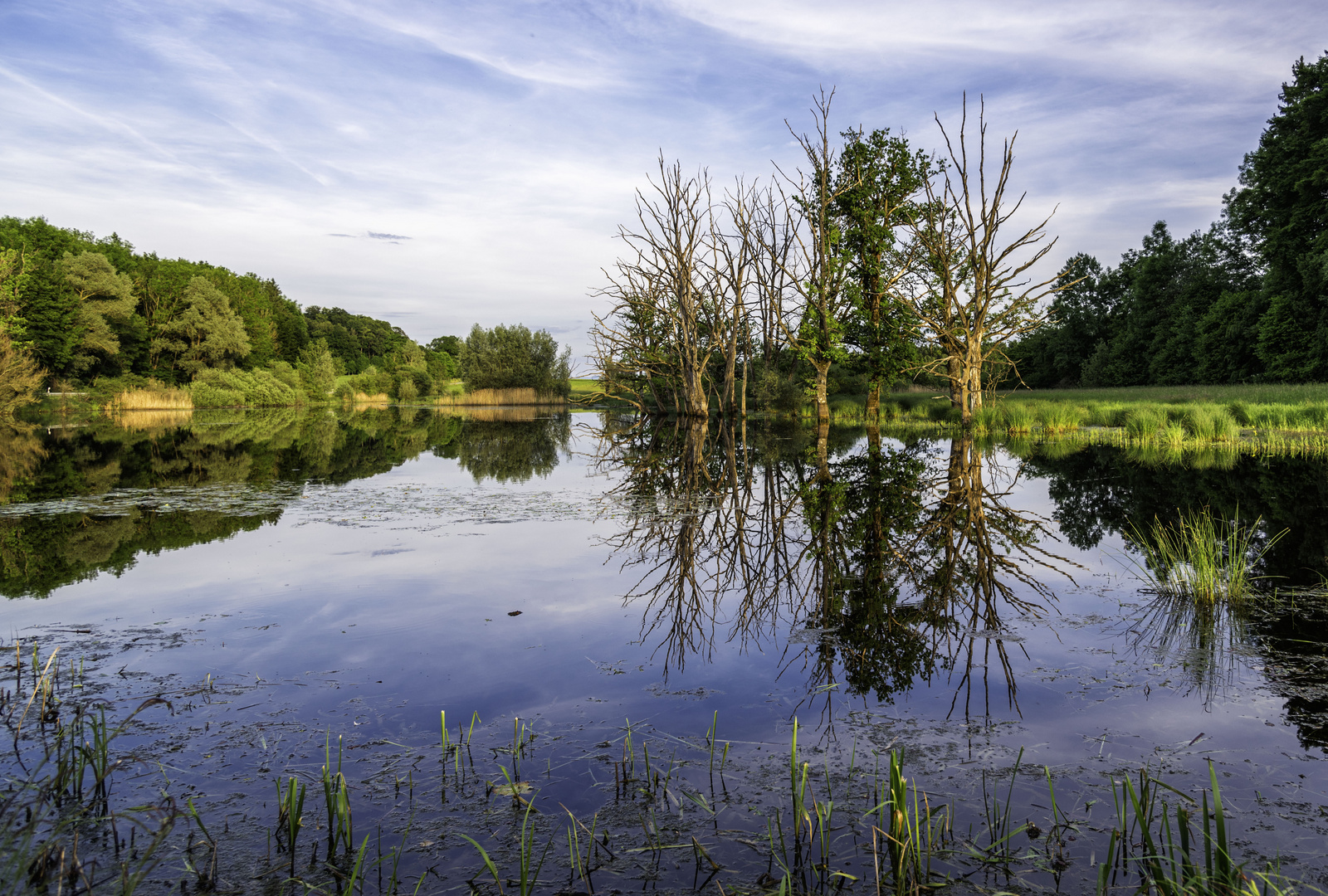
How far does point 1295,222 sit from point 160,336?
7578 cm

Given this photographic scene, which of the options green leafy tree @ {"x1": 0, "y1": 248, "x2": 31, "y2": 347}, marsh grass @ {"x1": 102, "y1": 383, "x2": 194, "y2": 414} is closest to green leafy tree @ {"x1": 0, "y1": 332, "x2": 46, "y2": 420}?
green leafy tree @ {"x1": 0, "y1": 248, "x2": 31, "y2": 347}

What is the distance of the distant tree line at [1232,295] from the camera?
37094 mm

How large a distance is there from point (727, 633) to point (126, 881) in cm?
387

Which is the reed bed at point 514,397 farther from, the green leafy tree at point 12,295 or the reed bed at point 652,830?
the reed bed at point 652,830

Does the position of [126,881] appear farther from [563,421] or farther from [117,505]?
[563,421]

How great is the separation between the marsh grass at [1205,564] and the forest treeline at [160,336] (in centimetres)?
4529

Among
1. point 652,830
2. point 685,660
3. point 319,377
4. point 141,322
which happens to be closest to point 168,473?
point 685,660

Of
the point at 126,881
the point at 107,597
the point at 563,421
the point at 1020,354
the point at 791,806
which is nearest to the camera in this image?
the point at 126,881

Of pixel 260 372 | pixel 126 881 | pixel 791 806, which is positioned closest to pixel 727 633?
pixel 791 806

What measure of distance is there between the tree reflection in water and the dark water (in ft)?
0.15

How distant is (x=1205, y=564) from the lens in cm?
608

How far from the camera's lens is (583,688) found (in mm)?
4508

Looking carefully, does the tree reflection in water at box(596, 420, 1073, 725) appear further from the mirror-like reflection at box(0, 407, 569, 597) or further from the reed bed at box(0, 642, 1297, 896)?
the mirror-like reflection at box(0, 407, 569, 597)

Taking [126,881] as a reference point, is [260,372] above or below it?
above
